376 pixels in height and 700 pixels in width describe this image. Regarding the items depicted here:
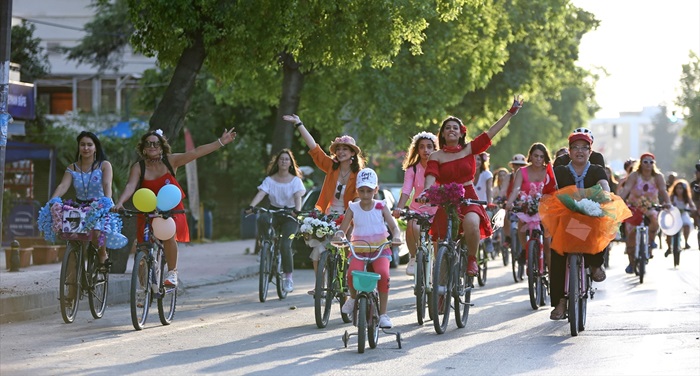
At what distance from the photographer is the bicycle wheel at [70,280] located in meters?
13.4

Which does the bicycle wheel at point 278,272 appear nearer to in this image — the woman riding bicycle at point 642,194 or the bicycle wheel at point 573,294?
the bicycle wheel at point 573,294

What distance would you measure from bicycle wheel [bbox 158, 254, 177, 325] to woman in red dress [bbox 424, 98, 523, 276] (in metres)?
2.65

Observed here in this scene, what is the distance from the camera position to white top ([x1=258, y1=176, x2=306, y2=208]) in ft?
56.5

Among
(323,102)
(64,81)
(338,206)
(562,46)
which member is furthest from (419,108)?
(64,81)

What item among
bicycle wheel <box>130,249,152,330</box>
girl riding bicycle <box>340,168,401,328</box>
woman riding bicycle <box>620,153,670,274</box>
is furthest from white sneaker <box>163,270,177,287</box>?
woman riding bicycle <box>620,153,670,274</box>

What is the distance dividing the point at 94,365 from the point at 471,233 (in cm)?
434

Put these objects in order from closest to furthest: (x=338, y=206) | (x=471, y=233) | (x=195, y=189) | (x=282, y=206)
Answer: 1. (x=471, y=233)
2. (x=338, y=206)
3. (x=282, y=206)
4. (x=195, y=189)

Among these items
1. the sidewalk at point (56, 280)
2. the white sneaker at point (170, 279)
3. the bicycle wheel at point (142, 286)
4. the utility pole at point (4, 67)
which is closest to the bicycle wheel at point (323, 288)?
the white sneaker at point (170, 279)

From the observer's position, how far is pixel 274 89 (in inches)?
1248

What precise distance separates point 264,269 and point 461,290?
14.5ft

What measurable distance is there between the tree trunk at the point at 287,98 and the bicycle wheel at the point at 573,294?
15.9 m

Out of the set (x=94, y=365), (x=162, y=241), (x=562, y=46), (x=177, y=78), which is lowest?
(x=94, y=365)

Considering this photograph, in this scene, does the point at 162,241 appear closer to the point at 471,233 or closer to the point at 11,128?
the point at 471,233

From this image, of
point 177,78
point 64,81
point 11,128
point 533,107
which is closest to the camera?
point 177,78
